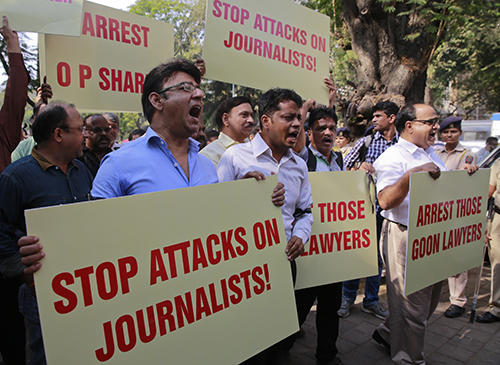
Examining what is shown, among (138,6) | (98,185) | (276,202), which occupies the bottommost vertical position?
(276,202)

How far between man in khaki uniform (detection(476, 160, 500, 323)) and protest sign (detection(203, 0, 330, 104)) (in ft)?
7.17

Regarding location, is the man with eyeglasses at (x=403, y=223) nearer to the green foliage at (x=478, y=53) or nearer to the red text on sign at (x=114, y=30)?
the red text on sign at (x=114, y=30)

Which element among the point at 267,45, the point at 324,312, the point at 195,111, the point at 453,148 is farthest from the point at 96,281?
the point at 453,148

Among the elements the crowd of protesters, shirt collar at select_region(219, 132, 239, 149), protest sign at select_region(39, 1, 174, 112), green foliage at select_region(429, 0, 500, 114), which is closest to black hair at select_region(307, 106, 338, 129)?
the crowd of protesters

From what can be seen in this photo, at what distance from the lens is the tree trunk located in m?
7.45

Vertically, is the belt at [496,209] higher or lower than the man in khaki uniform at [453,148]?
lower

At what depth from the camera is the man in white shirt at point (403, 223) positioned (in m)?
2.88

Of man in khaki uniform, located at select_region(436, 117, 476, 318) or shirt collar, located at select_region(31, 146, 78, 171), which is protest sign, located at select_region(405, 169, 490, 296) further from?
shirt collar, located at select_region(31, 146, 78, 171)

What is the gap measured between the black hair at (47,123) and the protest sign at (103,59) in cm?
82

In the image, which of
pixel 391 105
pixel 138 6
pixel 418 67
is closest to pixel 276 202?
pixel 391 105

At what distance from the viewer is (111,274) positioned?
1.48 m

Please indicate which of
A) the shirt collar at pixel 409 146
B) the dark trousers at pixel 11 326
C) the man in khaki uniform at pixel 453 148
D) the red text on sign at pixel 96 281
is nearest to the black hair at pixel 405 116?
the shirt collar at pixel 409 146

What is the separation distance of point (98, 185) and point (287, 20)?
249 centimetres

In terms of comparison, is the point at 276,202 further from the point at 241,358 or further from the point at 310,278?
the point at 310,278
